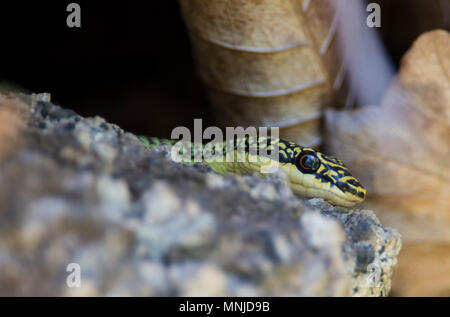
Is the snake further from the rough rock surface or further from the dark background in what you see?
the dark background

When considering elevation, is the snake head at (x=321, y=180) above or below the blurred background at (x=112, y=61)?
below

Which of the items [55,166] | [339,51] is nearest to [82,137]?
[55,166]

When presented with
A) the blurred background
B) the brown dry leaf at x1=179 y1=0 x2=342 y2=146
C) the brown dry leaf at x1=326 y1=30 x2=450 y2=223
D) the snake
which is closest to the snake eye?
the snake

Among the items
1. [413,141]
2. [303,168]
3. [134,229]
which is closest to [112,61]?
[303,168]

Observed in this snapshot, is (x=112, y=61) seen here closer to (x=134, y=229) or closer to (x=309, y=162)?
(x=309, y=162)

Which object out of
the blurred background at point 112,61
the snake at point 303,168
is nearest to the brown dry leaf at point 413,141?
the snake at point 303,168

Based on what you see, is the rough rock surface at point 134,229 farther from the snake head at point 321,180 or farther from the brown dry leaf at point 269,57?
the brown dry leaf at point 269,57

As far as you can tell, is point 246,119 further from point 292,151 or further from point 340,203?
point 340,203

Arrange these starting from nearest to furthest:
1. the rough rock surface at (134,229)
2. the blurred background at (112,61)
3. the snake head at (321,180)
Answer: the rough rock surface at (134,229), the snake head at (321,180), the blurred background at (112,61)
